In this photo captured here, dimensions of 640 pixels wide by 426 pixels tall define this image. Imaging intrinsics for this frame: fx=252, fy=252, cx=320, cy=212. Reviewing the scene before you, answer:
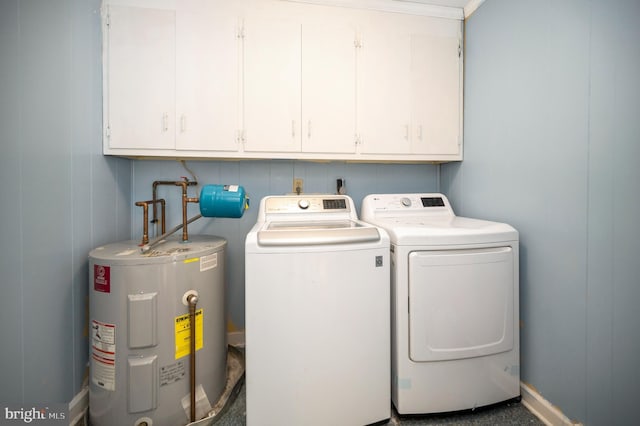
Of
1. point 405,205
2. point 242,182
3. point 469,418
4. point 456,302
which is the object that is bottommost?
point 469,418

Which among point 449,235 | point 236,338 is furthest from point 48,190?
point 449,235

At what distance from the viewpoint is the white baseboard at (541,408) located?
120 centimetres

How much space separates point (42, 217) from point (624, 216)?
2376 mm

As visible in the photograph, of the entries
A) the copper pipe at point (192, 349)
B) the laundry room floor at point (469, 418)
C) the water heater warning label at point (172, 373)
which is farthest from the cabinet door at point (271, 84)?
the laundry room floor at point (469, 418)

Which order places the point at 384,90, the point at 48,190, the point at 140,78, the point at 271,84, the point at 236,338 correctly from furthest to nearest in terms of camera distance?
the point at 236,338 < the point at 384,90 < the point at 271,84 < the point at 140,78 < the point at 48,190

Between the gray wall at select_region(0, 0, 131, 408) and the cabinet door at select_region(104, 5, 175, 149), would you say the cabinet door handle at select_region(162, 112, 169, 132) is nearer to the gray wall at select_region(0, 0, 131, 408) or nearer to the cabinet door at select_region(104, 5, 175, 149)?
the cabinet door at select_region(104, 5, 175, 149)

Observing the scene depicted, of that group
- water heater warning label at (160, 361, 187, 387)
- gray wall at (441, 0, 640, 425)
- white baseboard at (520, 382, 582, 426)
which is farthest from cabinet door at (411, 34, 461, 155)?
water heater warning label at (160, 361, 187, 387)

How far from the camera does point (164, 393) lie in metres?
1.18

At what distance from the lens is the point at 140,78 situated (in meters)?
1.51

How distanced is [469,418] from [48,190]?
2.28 metres

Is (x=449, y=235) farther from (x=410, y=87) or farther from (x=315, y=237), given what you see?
(x=410, y=87)

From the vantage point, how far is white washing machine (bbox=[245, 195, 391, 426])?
1.11 metres

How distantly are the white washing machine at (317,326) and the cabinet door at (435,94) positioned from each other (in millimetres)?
1001

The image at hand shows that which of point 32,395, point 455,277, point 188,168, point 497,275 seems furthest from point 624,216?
point 32,395
